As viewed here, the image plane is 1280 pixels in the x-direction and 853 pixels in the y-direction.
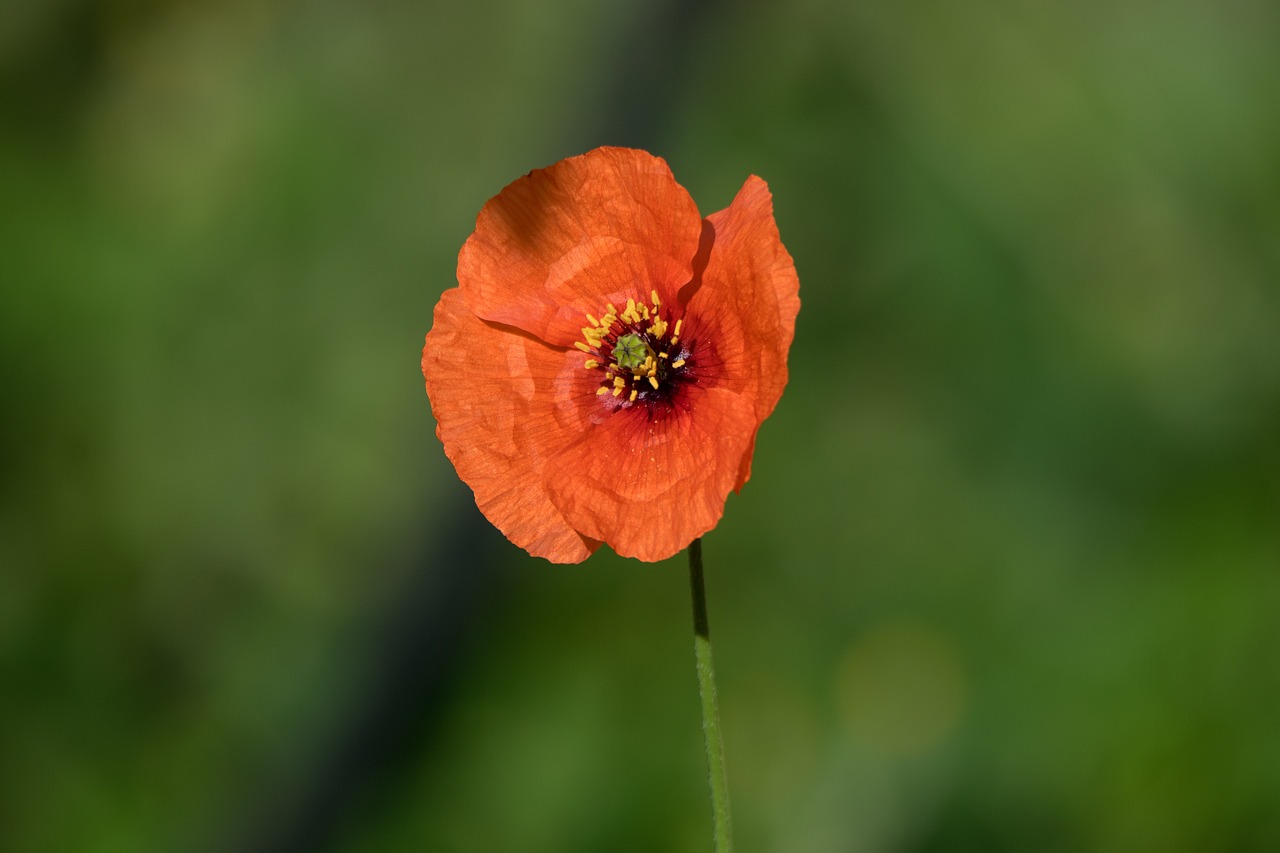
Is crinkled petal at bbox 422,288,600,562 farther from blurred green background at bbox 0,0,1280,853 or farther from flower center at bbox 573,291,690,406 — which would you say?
blurred green background at bbox 0,0,1280,853

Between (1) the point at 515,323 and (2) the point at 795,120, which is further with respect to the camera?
(2) the point at 795,120

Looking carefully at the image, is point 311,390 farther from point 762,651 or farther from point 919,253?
point 919,253

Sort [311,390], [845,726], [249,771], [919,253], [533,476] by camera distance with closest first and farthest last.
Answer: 1. [533,476]
2. [845,726]
3. [249,771]
4. [919,253]
5. [311,390]

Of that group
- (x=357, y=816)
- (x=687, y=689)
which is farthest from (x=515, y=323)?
(x=357, y=816)

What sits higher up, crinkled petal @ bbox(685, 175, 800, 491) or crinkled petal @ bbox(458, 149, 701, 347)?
crinkled petal @ bbox(458, 149, 701, 347)

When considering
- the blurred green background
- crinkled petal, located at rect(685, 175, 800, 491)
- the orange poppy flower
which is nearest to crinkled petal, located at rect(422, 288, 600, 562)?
the orange poppy flower

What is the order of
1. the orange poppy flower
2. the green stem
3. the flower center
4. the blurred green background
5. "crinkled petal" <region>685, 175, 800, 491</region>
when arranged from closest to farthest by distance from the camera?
the green stem → "crinkled petal" <region>685, 175, 800, 491</region> → the orange poppy flower → the flower center → the blurred green background
